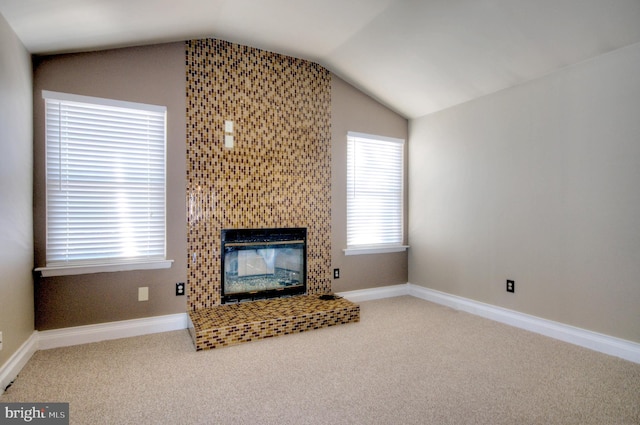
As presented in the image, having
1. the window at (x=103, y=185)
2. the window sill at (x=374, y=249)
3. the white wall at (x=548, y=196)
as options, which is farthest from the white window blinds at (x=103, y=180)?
the white wall at (x=548, y=196)

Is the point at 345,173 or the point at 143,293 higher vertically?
the point at 345,173

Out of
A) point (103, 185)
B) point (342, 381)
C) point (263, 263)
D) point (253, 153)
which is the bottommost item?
point (342, 381)

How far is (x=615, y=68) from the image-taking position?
2.64 m

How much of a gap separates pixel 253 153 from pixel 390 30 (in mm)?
1711

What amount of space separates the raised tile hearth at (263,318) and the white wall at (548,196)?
150 centimetres

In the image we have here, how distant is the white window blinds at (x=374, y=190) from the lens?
4.21 m

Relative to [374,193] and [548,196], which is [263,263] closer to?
[374,193]

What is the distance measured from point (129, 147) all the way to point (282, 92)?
1607 mm

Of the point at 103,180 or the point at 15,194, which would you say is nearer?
the point at 15,194

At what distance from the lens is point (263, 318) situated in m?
3.03

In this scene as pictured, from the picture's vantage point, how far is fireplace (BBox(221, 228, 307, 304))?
347cm

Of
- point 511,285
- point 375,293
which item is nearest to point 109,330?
point 375,293

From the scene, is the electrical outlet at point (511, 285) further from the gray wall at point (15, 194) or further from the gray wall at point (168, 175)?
the gray wall at point (15, 194)

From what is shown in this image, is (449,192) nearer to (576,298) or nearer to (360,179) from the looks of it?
(360,179)
